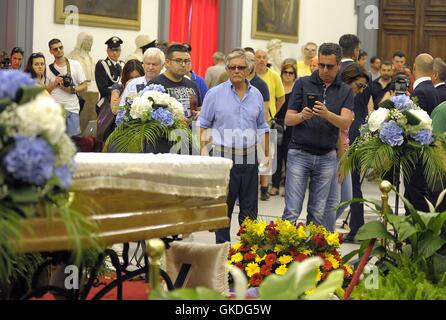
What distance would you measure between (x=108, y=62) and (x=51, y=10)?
1466 millimetres

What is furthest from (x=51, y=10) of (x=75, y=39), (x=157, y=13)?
(x=157, y=13)

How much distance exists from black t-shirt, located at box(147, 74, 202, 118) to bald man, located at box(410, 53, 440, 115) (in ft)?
6.68

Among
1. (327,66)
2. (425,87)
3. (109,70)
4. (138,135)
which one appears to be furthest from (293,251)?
(109,70)

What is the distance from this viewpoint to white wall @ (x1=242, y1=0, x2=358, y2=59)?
21.7 meters

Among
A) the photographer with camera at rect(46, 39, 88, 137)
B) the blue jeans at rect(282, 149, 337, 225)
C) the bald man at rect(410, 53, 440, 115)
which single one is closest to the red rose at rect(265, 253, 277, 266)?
the blue jeans at rect(282, 149, 337, 225)

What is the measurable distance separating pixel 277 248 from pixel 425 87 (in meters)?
3.37

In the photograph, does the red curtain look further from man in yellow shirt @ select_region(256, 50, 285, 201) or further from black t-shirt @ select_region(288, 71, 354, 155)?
black t-shirt @ select_region(288, 71, 354, 155)

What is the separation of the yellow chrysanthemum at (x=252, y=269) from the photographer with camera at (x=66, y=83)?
212 inches

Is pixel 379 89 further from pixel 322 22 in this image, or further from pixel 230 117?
pixel 322 22

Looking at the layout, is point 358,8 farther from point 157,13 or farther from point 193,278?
point 193,278

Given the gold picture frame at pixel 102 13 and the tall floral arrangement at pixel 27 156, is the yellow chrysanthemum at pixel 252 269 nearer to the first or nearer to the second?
the tall floral arrangement at pixel 27 156

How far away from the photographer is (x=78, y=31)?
1523cm

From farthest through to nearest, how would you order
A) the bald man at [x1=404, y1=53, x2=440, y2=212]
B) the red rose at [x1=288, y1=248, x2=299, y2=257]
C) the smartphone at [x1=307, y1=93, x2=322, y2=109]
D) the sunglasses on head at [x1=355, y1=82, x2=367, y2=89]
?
the sunglasses on head at [x1=355, y1=82, x2=367, y2=89]
the bald man at [x1=404, y1=53, x2=440, y2=212]
the smartphone at [x1=307, y1=93, x2=322, y2=109]
the red rose at [x1=288, y1=248, x2=299, y2=257]

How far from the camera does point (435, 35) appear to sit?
23.1 m
